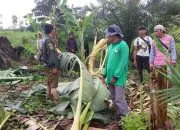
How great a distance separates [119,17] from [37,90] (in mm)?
7596

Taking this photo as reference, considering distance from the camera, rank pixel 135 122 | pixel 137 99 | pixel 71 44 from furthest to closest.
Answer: pixel 71 44, pixel 137 99, pixel 135 122

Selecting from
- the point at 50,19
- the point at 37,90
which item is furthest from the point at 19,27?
the point at 37,90

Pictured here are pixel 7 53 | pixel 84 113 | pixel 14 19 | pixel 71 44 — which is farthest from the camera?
pixel 14 19

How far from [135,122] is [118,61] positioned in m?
1.11

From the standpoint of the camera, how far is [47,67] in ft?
24.1

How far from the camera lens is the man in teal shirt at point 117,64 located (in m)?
5.88

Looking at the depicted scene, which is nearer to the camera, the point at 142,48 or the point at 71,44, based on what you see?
the point at 142,48

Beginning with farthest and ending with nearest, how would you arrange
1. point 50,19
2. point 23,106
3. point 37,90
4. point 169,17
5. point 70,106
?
point 169,17 < point 50,19 < point 37,90 < point 23,106 < point 70,106

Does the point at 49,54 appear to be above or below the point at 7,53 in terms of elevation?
above

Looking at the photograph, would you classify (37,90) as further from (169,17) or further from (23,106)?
(169,17)

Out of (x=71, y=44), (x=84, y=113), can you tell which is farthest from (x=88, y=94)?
(x=71, y=44)

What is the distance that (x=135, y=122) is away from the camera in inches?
207

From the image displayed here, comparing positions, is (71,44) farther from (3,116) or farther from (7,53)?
(3,116)

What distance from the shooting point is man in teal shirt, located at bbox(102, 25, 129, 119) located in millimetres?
5883
